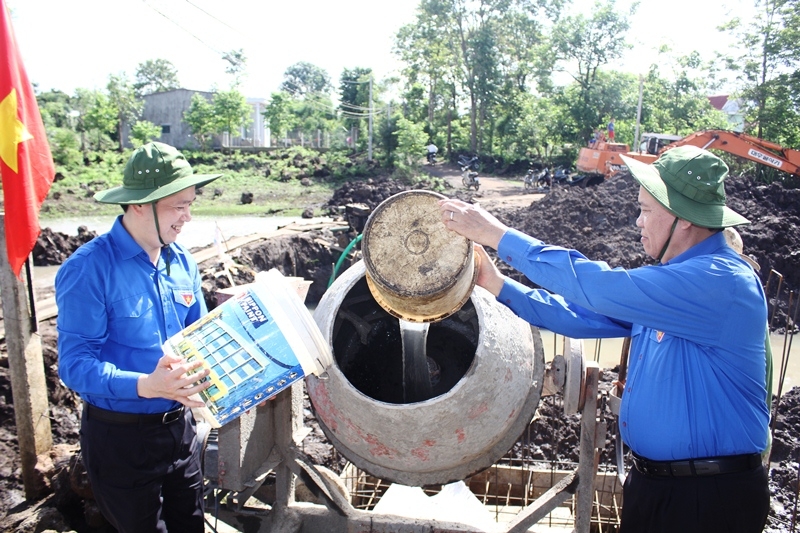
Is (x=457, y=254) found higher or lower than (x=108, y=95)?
lower

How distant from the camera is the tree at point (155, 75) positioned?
190ft

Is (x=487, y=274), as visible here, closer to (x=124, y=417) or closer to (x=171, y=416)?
(x=171, y=416)

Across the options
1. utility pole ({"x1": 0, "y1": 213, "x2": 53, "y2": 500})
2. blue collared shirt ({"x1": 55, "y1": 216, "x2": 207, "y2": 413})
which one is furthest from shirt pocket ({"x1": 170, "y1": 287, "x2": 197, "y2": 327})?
utility pole ({"x1": 0, "y1": 213, "x2": 53, "y2": 500})

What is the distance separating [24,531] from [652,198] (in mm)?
3786

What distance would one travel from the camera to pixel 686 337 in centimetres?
188

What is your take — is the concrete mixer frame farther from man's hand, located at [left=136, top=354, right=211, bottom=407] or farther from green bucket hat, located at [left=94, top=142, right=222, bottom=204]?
green bucket hat, located at [left=94, top=142, right=222, bottom=204]

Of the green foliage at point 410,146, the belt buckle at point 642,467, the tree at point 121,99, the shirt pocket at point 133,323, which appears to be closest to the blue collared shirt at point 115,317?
the shirt pocket at point 133,323

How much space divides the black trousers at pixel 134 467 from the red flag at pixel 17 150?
135 centimetres

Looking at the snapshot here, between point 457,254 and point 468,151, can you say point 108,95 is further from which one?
point 457,254

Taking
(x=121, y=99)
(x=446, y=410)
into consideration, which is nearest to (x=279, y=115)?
(x=121, y=99)

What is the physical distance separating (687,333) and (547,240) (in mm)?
11185

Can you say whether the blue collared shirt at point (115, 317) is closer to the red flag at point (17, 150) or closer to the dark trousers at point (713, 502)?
the red flag at point (17, 150)

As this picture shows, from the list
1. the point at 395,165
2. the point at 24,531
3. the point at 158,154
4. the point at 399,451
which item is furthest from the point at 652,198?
the point at 395,165

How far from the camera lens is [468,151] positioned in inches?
1328
